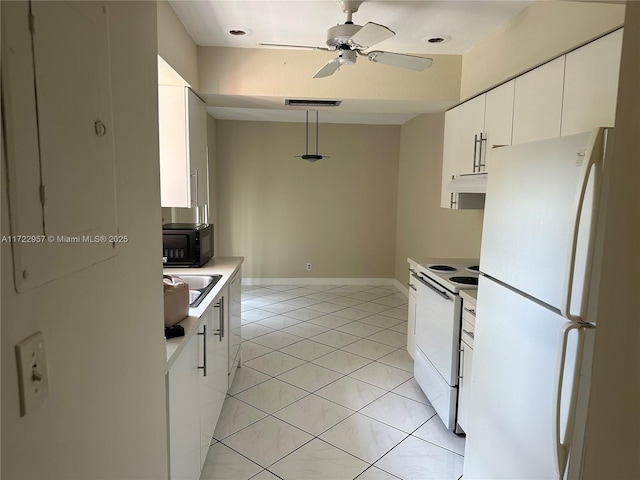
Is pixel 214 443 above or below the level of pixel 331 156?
below

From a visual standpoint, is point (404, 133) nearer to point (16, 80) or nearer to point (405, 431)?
point (405, 431)

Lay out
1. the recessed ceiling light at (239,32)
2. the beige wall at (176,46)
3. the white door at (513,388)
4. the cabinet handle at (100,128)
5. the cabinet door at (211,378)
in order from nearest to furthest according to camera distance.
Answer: the cabinet handle at (100,128)
the white door at (513,388)
the cabinet door at (211,378)
the beige wall at (176,46)
the recessed ceiling light at (239,32)

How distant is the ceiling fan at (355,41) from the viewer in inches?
85.8

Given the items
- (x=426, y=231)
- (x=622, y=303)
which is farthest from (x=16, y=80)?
(x=426, y=231)

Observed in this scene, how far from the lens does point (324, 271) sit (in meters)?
6.54

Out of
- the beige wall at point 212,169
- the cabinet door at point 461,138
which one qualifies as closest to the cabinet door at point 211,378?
the cabinet door at point 461,138

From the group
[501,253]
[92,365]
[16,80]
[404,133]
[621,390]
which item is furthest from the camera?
[404,133]

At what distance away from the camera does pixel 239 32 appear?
2.84 m

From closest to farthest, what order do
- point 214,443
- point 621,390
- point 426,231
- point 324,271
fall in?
point 621,390 → point 214,443 → point 426,231 → point 324,271

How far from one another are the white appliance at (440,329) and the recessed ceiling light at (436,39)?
1.63 m

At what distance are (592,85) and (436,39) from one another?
4.37 ft

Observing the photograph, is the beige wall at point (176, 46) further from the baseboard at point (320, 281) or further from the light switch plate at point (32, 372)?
the baseboard at point (320, 281)

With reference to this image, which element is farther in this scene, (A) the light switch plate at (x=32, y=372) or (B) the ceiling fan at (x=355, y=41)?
(B) the ceiling fan at (x=355, y=41)

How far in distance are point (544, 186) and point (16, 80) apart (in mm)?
1482
